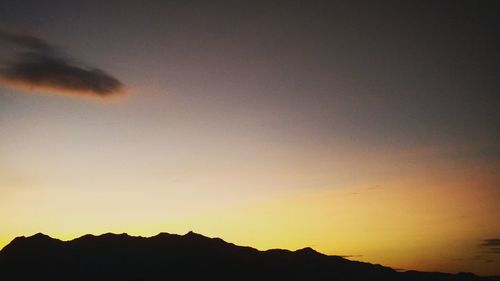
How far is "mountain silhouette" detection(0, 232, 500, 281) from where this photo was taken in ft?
525

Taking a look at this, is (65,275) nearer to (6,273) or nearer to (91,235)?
(6,273)

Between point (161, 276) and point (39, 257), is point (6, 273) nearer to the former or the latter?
point (39, 257)

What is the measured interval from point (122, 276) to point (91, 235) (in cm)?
4050

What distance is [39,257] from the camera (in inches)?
6521

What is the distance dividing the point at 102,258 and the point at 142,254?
16.5 metres

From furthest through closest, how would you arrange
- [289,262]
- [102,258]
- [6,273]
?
[289,262], [102,258], [6,273]

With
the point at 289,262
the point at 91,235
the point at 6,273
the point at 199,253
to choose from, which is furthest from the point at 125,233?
the point at 289,262

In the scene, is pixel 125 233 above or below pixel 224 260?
above

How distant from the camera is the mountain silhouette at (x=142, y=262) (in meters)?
→ 160

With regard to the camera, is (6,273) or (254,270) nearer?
(6,273)

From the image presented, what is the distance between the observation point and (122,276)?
15838 cm

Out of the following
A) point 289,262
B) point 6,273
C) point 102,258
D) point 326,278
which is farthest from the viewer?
point 289,262

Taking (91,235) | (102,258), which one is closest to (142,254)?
(102,258)

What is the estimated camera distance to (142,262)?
172 m
